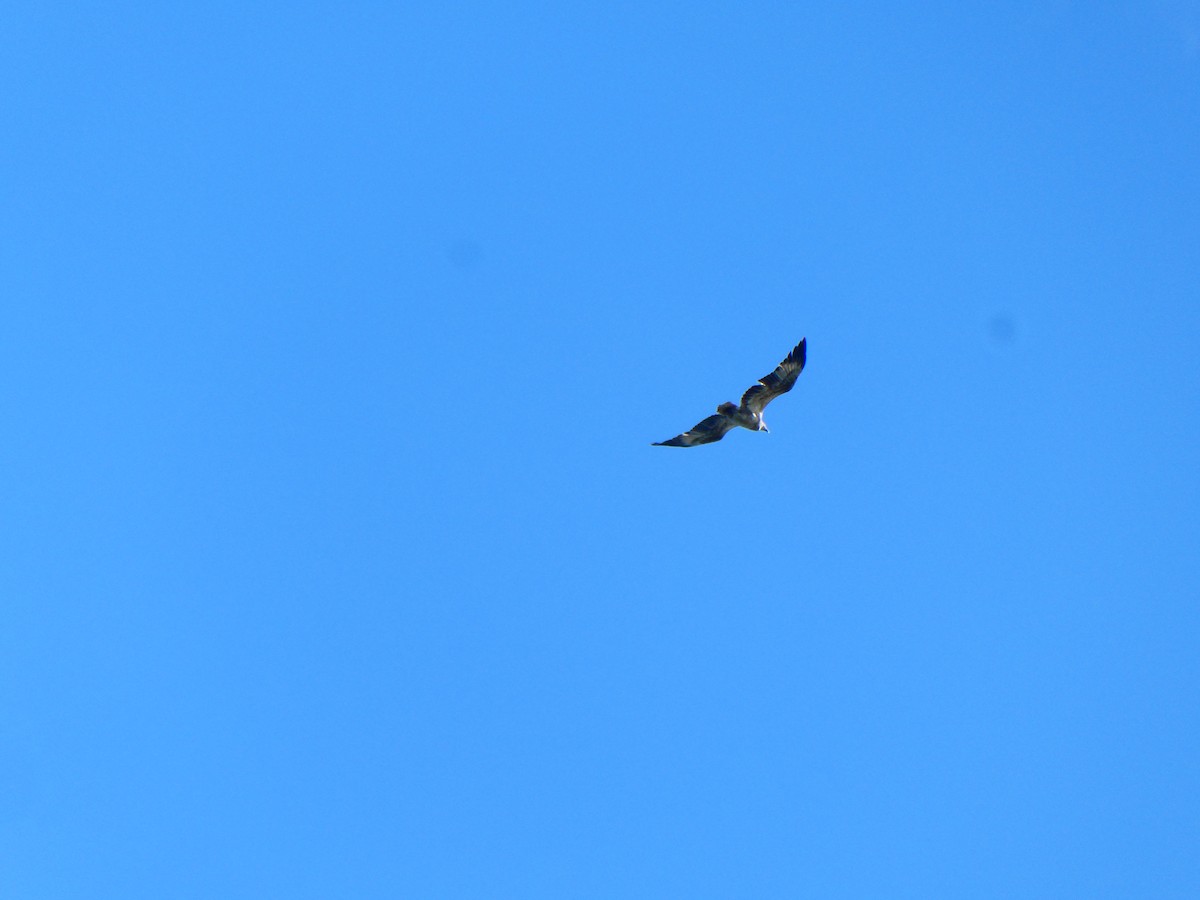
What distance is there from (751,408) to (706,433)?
140cm

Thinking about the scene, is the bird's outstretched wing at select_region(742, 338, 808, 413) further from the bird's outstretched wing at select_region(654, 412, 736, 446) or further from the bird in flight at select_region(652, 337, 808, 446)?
the bird's outstretched wing at select_region(654, 412, 736, 446)

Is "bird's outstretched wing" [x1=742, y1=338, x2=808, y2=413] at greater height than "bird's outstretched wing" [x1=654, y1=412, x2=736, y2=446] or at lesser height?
greater

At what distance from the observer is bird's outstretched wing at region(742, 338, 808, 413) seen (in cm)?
3228

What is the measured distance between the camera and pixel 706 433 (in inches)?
1312

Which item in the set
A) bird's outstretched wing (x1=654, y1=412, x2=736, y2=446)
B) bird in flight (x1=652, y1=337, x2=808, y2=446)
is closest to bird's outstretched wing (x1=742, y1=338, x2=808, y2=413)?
bird in flight (x1=652, y1=337, x2=808, y2=446)

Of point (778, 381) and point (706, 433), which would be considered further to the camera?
point (706, 433)

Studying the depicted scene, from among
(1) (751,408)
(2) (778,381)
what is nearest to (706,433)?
(1) (751,408)

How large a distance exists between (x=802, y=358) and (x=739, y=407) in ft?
6.79

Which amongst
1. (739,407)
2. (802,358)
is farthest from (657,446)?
(802,358)

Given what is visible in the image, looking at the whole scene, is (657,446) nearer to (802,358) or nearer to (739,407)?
(739,407)

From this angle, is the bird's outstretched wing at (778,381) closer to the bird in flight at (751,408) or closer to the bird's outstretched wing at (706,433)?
the bird in flight at (751,408)

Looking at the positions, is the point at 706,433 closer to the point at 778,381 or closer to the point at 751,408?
the point at 751,408

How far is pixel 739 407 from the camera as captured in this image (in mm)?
32594

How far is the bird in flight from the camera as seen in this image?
32.4m
